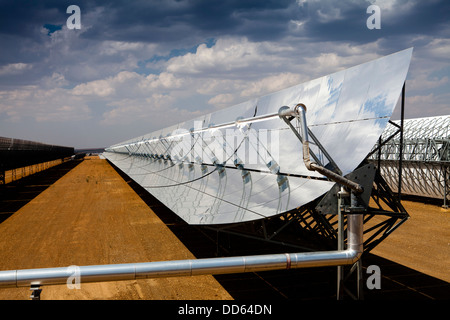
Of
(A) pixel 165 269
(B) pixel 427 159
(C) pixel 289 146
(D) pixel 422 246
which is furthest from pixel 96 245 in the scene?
(B) pixel 427 159

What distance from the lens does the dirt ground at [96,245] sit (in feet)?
25.7

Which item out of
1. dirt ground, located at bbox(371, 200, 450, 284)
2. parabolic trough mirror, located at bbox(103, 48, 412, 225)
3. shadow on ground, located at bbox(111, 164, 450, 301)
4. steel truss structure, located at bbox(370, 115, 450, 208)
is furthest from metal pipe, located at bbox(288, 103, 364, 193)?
steel truss structure, located at bbox(370, 115, 450, 208)

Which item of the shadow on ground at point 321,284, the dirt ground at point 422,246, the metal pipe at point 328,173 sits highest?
the metal pipe at point 328,173

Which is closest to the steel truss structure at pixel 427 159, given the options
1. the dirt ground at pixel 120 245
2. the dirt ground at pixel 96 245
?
the dirt ground at pixel 120 245

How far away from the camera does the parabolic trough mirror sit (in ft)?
20.6

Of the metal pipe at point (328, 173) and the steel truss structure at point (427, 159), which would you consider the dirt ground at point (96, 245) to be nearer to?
the metal pipe at point (328, 173)

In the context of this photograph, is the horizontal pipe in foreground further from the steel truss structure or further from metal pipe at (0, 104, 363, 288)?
the steel truss structure

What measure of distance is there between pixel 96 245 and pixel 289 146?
689 centimetres

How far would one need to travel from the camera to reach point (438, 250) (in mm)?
11219

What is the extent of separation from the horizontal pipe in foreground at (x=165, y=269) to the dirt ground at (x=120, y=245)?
11.1 feet

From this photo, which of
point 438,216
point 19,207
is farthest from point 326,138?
point 19,207
